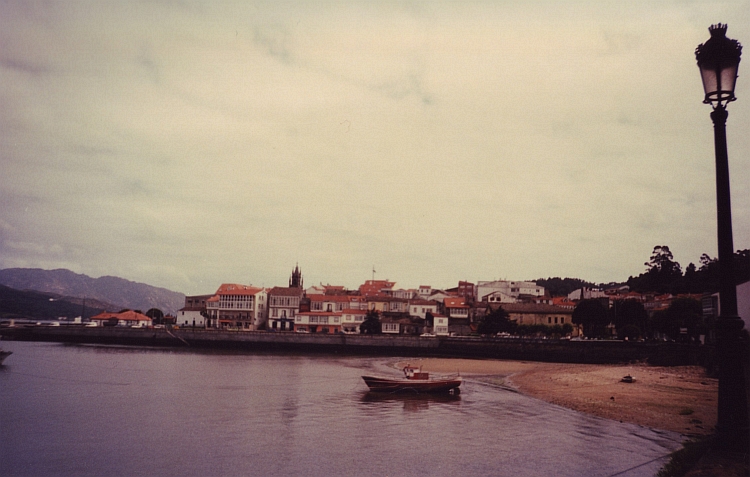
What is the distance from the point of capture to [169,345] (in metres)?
92.7

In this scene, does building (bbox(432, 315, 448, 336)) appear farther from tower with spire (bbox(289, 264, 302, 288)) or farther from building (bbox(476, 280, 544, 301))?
tower with spire (bbox(289, 264, 302, 288))

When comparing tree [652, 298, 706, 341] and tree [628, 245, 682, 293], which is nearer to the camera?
tree [652, 298, 706, 341]

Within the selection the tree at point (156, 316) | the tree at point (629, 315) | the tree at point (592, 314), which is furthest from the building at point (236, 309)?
the tree at point (629, 315)

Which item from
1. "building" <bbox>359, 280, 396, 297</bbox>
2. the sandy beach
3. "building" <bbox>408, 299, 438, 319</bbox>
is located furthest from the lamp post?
"building" <bbox>359, 280, 396, 297</bbox>

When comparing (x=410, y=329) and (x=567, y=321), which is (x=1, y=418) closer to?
(x=410, y=329)

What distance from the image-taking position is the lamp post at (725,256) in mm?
7555

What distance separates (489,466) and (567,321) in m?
90.8

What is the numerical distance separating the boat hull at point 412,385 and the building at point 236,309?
79.6 meters

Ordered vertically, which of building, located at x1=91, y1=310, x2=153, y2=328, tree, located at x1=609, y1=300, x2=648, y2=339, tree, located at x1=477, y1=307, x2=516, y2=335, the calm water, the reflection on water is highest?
tree, located at x1=609, y1=300, x2=648, y2=339

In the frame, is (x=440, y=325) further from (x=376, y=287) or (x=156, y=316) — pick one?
(x=156, y=316)

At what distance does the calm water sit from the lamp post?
434 inches

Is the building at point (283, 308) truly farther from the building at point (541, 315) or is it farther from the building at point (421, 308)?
the building at point (541, 315)

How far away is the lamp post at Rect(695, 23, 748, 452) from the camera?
7.55 m

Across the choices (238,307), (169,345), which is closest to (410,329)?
(238,307)
